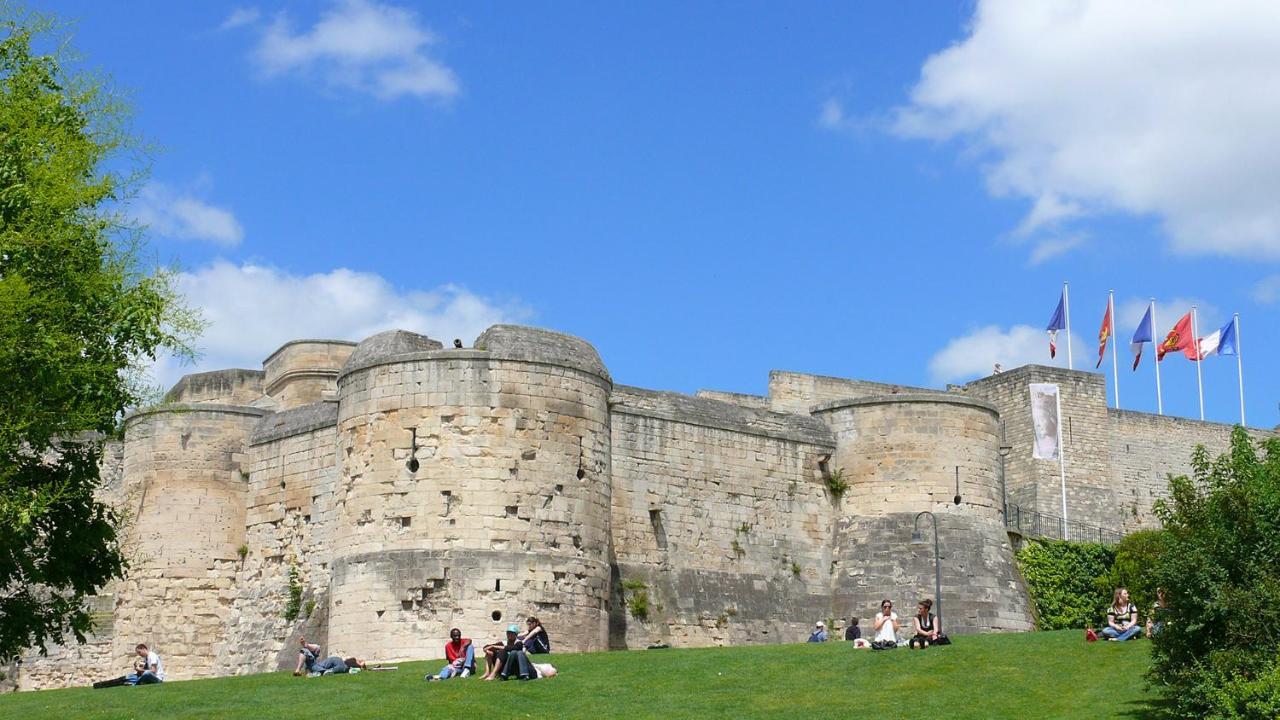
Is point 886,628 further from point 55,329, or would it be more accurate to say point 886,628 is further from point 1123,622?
point 55,329

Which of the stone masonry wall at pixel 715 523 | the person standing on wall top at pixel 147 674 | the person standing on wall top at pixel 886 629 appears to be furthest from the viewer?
the stone masonry wall at pixel 715 523

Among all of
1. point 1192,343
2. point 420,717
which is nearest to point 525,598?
point 420,717

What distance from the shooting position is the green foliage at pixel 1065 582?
40250 millimetres

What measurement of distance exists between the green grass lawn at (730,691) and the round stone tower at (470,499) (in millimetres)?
2968

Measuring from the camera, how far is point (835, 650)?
28.0 metres

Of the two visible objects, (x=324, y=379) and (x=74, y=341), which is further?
(x=324, y=379)

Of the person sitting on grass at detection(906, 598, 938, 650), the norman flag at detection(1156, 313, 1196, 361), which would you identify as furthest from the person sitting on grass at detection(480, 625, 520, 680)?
the norman flag at detection(1156, 313, 1196, 361)

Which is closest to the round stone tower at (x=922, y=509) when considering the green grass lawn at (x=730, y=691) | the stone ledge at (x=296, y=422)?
the green grass lawn at (x=730, y=691)

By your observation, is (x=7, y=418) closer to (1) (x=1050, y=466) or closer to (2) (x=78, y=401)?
(2) (x=78, y=401)

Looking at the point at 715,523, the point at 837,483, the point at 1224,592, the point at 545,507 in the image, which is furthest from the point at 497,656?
the point at 837,483

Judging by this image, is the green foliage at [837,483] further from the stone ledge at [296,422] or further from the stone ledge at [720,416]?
the stone ledge at [296,422]

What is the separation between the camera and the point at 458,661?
26.5 meters

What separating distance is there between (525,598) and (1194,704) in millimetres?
12710

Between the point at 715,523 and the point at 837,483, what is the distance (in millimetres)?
3192
